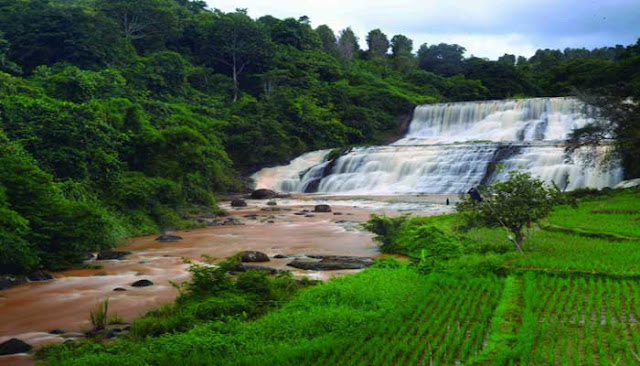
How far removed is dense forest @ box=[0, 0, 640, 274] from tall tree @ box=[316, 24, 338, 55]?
381 mm

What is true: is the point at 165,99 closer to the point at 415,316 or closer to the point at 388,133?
the point at 388,133

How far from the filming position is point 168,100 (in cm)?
4825

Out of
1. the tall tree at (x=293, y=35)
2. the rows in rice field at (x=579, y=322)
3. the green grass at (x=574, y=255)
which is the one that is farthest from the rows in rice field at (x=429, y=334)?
the tall tree at (x=293, y=35)

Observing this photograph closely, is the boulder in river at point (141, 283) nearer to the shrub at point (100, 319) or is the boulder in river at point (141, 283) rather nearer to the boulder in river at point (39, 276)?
the boulder in river at point (39, 276)

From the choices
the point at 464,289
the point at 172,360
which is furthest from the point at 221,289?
Answer: the point at 464,289

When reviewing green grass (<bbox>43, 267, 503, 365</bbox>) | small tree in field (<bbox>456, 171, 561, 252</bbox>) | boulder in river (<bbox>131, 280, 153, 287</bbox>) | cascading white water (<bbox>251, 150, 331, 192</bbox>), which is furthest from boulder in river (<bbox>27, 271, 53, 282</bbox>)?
cascading white water (<bbox>251, 150, 331, 192</bbox>)

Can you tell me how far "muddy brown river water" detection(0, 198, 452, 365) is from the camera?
10.9 meters

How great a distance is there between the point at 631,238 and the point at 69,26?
47613 mm

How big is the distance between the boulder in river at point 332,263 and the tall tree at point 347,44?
64329mm

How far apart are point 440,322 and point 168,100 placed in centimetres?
4289

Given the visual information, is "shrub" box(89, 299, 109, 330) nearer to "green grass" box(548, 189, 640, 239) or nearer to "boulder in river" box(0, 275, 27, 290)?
"boulder in river" box(0, 275, 27, 290)

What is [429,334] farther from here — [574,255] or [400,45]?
[400,45]

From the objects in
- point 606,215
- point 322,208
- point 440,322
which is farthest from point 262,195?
point 440,322

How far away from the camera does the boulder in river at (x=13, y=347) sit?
29.1 ft
